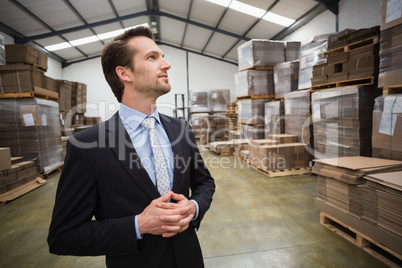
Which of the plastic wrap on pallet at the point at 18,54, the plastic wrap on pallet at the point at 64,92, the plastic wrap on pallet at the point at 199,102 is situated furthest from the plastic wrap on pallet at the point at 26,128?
the plastic wrap on pallet at the point at 199,102

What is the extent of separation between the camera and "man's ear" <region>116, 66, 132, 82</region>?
1348mm

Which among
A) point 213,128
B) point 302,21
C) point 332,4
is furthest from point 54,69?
point 332,4

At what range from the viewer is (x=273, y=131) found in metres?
6.82

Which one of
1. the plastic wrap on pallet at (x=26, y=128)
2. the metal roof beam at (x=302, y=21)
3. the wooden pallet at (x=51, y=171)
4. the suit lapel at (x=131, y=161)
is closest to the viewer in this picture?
the suit lapel at (x=131, y=161)

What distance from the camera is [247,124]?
25.8 ft

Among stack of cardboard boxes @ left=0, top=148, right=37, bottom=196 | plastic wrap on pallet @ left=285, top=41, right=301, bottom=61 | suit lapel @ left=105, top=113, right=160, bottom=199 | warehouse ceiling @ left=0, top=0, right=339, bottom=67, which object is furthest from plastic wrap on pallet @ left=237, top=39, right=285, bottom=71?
stack of cardboard boxes @ left=0, top=148, right=37, bottom=196

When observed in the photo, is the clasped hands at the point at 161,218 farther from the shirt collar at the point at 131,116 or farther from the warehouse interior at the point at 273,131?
the warehouse interior at the point at 273,131

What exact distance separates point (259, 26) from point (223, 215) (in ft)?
34.2

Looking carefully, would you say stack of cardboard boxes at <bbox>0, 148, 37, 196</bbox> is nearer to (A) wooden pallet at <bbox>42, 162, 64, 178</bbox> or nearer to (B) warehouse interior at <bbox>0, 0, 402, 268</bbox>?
(B) warehouse interior at <bbox>0, 0, 402, 268</bbox>

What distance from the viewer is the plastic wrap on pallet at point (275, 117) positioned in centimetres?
657

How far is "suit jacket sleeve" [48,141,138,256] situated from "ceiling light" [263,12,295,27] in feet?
35.9

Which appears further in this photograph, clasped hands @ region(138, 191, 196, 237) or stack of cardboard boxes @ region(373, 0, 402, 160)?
stack of cardboard boxes @ region(373, 0, 402, 160)

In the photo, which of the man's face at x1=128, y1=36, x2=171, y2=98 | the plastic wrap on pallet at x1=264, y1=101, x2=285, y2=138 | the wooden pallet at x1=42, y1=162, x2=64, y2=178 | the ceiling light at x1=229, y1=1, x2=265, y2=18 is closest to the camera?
the man's face at x1=128, y1=36, x2=171, y2=98

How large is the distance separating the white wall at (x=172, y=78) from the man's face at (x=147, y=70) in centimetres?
1510
